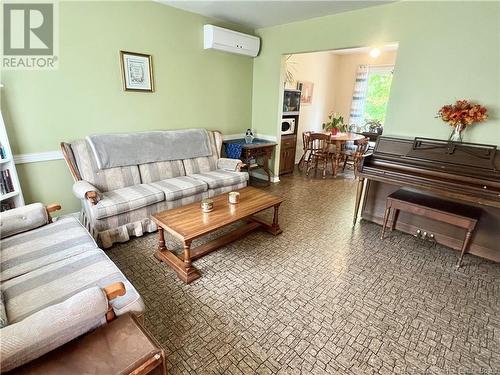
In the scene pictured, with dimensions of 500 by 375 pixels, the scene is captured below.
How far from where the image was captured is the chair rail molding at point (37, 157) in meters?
2.49

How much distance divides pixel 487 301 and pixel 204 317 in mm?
2095

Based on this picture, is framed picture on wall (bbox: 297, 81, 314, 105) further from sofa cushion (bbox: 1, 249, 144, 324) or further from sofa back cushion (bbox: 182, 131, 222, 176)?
sofa cushion (bbox: 1, 249, 144, 324)

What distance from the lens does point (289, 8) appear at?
3172 millimetres

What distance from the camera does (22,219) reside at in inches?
72.5

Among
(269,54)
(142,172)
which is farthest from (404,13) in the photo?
(142,172)

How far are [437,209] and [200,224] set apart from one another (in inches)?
84.4

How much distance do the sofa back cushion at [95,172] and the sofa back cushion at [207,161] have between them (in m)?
0.79

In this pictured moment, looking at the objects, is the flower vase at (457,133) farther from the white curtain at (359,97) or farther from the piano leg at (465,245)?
the white curtain at (359,97)

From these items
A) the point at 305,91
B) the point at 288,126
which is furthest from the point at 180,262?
the point at 305,91

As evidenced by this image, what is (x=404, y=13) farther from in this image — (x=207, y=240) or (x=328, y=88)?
(x=328, y=88)

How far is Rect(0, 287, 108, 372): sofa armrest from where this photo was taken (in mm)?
896

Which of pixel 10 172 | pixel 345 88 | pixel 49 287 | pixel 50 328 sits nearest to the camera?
pixel 50 328

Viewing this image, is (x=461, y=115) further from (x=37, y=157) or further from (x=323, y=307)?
(x=37, y=157)

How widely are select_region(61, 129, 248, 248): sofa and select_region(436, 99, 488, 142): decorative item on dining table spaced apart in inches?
90.3
